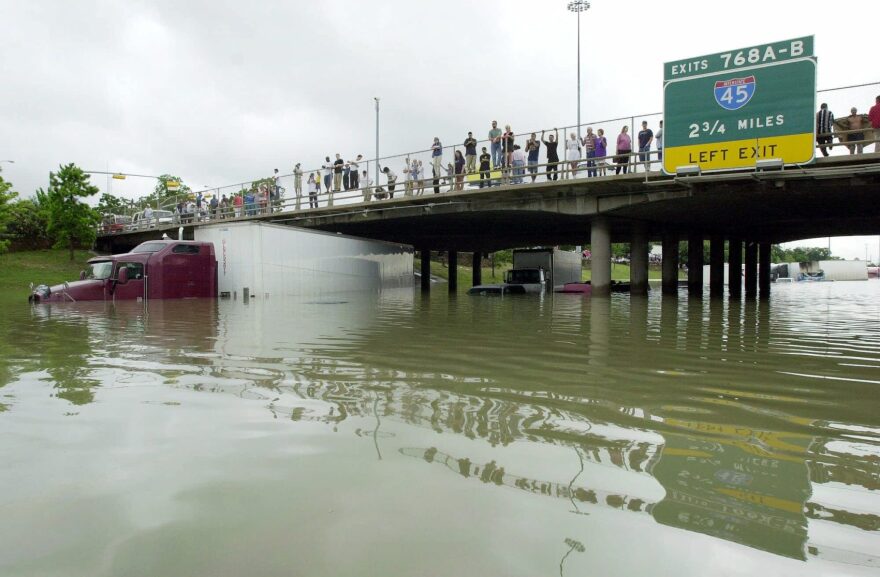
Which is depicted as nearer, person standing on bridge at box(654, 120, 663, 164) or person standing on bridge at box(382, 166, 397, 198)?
person standing on bridge at box(654, 120, 663, 164)

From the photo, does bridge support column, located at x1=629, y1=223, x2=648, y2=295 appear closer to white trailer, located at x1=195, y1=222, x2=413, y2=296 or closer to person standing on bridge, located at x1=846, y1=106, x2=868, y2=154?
person standing on bridge, located at x1=846, y1=106, x2=868, y2=154

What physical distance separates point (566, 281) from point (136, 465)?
39201 mm

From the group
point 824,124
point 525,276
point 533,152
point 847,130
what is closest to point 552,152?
point 533,152

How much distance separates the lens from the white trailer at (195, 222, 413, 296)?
2709cm

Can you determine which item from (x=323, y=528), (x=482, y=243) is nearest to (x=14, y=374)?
(x=323, y=528)

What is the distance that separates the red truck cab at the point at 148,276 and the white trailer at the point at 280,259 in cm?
A: 83

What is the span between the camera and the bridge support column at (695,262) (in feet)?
125

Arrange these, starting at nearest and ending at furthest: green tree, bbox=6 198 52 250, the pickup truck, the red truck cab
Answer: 1. the red truck cab
2. the pickup truck
3. green tree, bbox=6 198 52 250

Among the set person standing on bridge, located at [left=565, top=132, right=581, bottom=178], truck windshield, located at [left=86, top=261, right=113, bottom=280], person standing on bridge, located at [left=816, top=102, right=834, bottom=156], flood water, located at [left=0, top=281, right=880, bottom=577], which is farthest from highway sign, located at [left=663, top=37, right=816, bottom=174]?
truck windshield, located at [left=86, top=261, right=113, bottom=280]

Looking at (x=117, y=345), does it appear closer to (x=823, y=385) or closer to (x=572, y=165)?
(x=823, y=385)

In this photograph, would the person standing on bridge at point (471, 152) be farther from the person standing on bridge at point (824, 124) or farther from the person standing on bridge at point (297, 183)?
the person standing on bridge at point (824, 124)

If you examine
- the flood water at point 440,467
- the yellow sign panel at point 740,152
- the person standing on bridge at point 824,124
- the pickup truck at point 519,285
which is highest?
the person standing on bridge at point 824,124

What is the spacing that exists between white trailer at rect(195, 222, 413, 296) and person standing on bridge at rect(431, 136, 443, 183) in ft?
22.1

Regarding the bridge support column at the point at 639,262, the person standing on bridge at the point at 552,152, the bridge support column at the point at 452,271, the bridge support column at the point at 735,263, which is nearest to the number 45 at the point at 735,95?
A: the person standing on bridge at the point at 552,152
